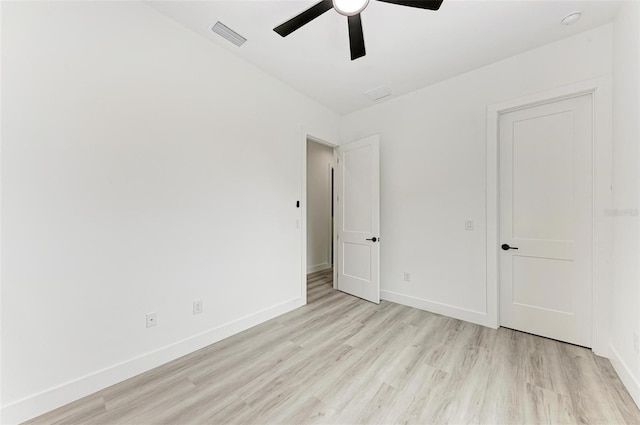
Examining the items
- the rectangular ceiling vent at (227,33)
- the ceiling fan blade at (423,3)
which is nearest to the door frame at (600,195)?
the ceiling fan blade at (423,3)

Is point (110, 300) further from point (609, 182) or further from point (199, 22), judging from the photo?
point (609, 182)

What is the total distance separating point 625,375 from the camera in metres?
1.73

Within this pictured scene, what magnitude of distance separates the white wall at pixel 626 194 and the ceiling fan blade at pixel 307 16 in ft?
6.69

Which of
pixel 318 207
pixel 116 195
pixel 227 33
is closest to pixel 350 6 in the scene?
pixel 227 33

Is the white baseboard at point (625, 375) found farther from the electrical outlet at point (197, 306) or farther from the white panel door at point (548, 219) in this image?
the electrical outlet at point (197, 306)

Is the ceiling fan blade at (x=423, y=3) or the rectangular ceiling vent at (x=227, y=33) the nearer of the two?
the ceiling fan blade at (x=423, y=3)

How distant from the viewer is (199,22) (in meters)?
2.11

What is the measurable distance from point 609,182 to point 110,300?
399cm

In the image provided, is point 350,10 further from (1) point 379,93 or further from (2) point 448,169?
(2) point 448,169

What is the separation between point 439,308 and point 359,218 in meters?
1.48

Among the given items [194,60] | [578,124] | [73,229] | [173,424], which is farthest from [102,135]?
[578,124]

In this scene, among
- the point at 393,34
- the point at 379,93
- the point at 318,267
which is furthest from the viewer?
the point at 318,267

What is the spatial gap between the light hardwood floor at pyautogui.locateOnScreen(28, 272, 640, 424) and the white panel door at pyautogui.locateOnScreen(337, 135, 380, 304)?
0.96 metres

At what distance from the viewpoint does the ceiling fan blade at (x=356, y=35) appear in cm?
166
